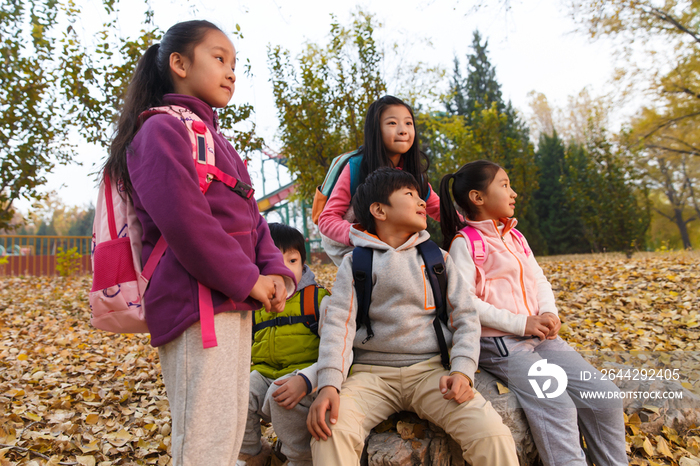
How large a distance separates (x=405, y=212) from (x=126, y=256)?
1.19 metres

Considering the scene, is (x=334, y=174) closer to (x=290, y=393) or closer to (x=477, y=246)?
(x=477, y=246)

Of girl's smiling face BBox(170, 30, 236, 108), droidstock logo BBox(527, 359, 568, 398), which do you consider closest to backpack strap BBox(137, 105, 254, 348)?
girl's smiling face BBox(170, 30, 236, 108)

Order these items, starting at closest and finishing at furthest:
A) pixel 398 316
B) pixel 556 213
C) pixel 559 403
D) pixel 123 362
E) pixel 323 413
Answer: pixel 323 413 < pixel 559 403 < pixel 398 316 < pixel 123 362 < pixel 556 213

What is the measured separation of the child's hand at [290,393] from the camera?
1.82m

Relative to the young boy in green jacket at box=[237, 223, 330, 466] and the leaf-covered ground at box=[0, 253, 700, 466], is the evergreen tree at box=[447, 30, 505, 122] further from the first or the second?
the young boy in green jacket at box=[237, 223, 330, 466]

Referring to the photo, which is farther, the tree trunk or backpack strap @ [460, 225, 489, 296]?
the tree trunk

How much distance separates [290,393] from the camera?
1.82 metres

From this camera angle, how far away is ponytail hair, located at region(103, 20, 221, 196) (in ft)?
4.88

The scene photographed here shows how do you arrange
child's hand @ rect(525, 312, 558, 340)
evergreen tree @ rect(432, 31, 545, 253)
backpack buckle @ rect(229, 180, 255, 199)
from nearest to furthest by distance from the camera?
backpack buckle @ rect(229, 180, 255, 199)
child's hand @ rect(525, 312, 558, 340)
evergreen tree @ rect(432, 31, 545, 253)

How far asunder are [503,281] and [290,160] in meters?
6.31

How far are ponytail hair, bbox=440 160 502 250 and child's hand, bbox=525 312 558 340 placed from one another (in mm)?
619

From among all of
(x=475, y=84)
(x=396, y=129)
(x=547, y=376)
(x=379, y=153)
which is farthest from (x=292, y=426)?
(x=475, y=84)

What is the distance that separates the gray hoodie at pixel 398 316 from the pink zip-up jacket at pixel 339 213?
1.03 feet

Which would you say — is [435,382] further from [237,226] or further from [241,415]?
[237,226]
